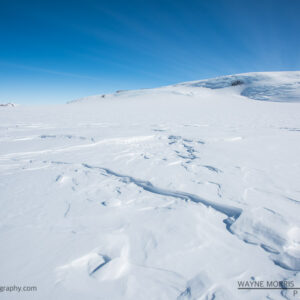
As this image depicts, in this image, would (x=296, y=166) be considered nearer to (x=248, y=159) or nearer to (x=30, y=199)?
(x=248, y=159)

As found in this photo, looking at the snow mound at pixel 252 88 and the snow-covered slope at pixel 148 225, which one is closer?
the snow-covered slope at pixel 148 225

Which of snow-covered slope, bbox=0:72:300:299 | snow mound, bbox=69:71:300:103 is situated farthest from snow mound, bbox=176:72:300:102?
snow-covered slope, bbox=0:72:300:299

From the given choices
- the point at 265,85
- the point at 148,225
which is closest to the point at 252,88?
the point at 265,85

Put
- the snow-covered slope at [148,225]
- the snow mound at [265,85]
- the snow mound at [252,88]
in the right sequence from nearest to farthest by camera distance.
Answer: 1. the snow-covered slope at [148,225]
2. the snow mound at [265,85]
3. the snow mound at [252,88]

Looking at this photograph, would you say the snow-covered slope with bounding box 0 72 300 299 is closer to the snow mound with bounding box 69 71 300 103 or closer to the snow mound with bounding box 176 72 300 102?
the snow mound with bounding box 69 71 300 103

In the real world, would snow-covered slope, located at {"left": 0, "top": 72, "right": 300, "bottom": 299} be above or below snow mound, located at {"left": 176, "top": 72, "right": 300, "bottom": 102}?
below

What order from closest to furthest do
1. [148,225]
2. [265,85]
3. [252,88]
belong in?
1. [148,225]
2. [265,85]
3. [252,88]

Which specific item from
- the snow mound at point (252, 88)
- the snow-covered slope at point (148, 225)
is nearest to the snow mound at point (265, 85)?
the snow mound at point (252, 88)

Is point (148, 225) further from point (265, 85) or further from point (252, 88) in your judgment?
point (265, 85)

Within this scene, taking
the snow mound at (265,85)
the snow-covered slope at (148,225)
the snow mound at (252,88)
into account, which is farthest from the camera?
the snow mound at (252,88)

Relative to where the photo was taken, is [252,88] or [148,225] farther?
[252,88]

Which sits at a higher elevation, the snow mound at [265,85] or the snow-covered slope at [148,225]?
the snow mound at [265,85]

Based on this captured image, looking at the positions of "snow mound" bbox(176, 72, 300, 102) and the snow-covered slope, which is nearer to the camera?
the snow-covered slope

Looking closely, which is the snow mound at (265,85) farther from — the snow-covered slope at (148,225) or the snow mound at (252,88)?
the snow-covered slope at (148,225)
